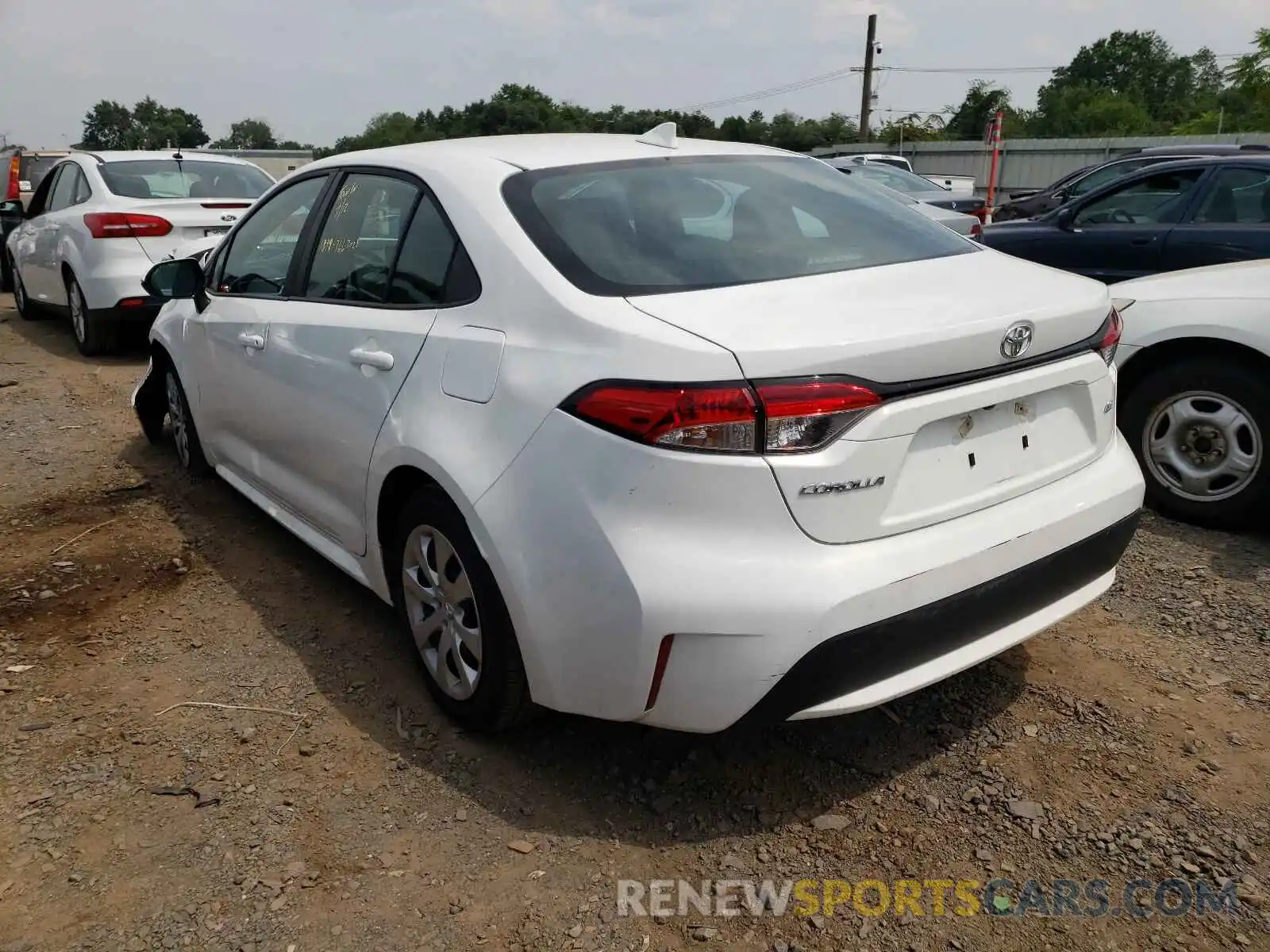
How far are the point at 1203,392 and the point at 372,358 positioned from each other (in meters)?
3.33

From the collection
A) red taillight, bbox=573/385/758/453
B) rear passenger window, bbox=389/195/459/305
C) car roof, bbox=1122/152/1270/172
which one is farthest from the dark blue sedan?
red taillight, bbox=573/385/758/453

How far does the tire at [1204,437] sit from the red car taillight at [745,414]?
274 cm

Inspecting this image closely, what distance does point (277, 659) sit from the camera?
3535mm

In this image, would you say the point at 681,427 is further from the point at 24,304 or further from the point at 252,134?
the point at 252,134

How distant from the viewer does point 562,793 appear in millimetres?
2758

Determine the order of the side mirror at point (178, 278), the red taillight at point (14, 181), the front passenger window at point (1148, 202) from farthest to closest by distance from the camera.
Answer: the red taillight at point (14, 181), the front passenger window at point (1148, 202), the side mirror at point (178, 278)

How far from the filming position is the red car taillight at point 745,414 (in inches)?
86.6

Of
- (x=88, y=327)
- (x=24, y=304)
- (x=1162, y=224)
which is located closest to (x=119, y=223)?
(x=88, y=327)

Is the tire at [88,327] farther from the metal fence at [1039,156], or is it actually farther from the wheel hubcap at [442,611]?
the metal fence at [1039,156]

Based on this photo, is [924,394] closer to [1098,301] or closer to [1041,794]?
[1098,301]

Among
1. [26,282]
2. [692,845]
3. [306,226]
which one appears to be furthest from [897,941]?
[26,282]

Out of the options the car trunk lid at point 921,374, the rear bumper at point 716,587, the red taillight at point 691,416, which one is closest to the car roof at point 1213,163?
the car trunk lid at point 921,374

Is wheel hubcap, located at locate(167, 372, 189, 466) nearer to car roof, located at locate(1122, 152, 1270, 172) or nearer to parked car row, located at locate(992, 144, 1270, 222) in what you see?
car roof, located at locate(1122, 152, 1270, 172)

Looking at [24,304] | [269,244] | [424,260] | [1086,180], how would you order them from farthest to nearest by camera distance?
[1086,180]
[24,304]
[269,244]
[424,260]
